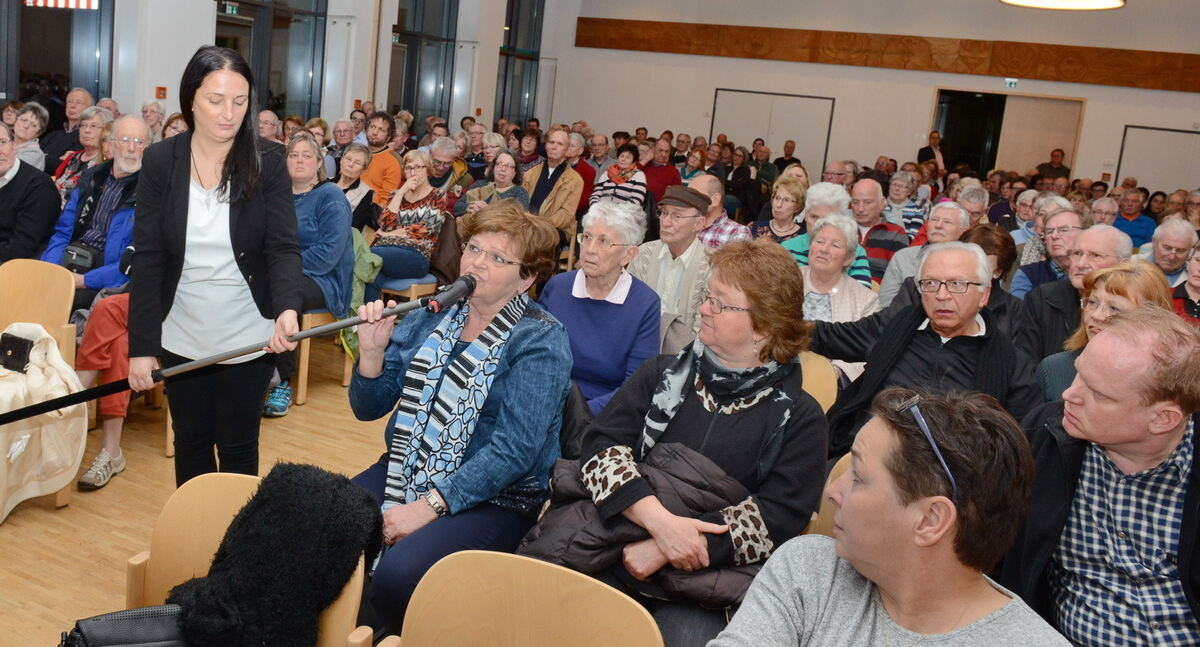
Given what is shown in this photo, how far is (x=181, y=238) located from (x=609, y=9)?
51.3ft

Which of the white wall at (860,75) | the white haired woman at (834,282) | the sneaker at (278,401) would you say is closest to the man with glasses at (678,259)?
the white haired woman at (834,282)

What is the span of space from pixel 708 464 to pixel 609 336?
134cm

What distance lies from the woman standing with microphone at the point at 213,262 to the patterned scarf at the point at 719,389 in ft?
3.02

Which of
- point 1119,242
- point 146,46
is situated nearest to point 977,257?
point 1119,242

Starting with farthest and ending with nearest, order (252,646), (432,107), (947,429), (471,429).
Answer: (432,107) < (471,429) < (252,646) < (947,429)

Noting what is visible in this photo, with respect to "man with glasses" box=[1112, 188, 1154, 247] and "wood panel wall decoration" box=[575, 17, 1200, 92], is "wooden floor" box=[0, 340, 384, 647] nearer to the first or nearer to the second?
"man with glasses" box=[1112, 188, 1154, 247]

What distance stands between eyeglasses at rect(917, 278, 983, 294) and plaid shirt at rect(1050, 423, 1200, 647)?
41.5 inches

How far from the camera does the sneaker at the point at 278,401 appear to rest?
4816mm

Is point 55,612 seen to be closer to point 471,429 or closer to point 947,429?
point 471,429

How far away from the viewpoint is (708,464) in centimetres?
221

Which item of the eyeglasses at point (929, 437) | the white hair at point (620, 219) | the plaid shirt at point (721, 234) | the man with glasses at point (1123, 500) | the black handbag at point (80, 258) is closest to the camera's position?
the eyeglasses at point (929, 437)

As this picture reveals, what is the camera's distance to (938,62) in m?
14.9

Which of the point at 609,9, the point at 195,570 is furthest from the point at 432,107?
the point at 195,570

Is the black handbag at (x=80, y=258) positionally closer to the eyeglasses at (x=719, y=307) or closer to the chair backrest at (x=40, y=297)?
the chair backrest at (x=40, y=297)
